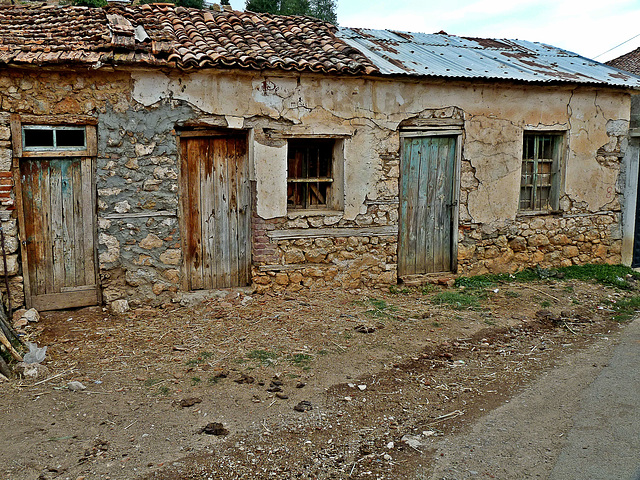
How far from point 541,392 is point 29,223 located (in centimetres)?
572

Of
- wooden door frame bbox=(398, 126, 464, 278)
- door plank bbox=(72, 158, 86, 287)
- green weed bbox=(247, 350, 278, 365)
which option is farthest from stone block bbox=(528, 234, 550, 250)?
door plank bbox=(72, 158, 86, 287)

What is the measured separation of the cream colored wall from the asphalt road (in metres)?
3.61

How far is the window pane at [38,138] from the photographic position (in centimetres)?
619

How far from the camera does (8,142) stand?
5.98 meters

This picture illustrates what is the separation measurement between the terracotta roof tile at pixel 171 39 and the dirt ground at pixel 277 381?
9.63 ft

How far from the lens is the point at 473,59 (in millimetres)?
8484

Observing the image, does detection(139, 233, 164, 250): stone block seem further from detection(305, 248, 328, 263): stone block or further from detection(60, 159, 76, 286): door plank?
detection(305, 248, 328, 263): stone block

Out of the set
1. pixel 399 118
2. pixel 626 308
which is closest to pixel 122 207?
pixel 399 118

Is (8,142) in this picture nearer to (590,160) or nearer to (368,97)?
(368,97)

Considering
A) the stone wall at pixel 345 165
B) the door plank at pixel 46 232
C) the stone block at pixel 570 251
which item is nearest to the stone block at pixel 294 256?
the stone wall at pixel 345 165

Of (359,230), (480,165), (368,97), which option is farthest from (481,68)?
(359,230)

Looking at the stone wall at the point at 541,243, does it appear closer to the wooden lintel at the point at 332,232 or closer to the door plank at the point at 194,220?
the wooden lintel at the point at 332,232

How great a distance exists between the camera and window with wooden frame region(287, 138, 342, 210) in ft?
24.1

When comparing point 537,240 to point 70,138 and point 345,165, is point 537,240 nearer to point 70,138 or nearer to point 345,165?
point 345,165
